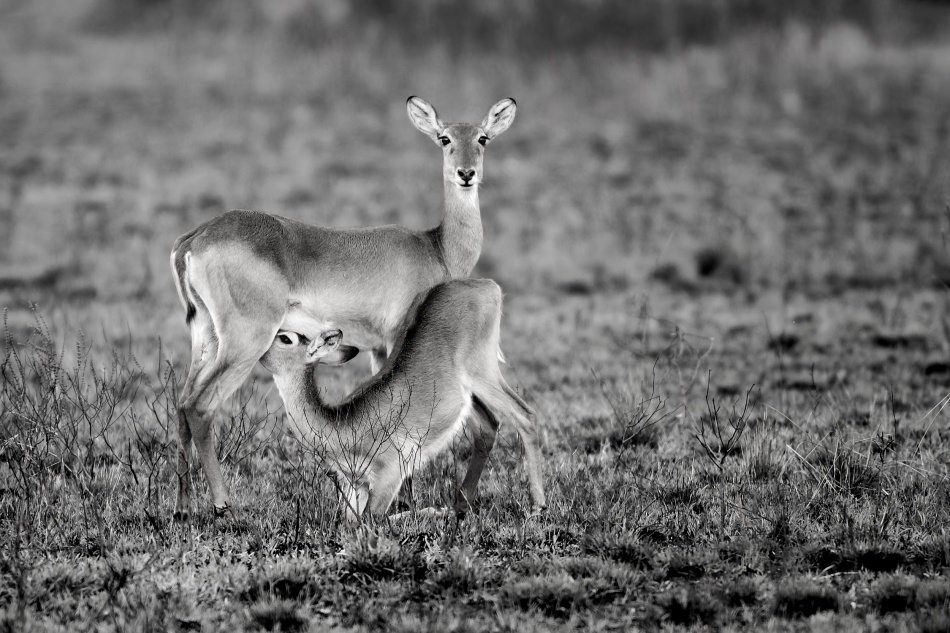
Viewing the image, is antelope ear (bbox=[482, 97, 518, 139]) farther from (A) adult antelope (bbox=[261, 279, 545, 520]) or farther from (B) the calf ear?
(B) the calf ear

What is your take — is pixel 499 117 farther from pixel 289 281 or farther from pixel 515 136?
pixel 515 136

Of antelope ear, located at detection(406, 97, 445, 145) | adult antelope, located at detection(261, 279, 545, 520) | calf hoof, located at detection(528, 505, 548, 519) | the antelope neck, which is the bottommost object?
calf hoof, located at detection(528, 505, 548, 519)

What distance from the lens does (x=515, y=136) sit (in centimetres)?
2233

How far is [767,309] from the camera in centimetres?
1312

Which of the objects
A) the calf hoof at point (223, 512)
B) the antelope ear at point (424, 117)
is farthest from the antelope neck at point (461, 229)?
the calf hoof at point (223, 512)

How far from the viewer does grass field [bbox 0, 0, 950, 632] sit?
537cm

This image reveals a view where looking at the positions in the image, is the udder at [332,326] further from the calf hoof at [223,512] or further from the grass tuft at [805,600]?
the grass tuft at [805,600]

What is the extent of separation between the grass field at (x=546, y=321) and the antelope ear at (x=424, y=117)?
233 centimetres

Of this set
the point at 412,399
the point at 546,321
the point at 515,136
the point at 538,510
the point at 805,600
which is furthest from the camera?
the point at 515,136

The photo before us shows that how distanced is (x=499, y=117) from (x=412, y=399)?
119 inches

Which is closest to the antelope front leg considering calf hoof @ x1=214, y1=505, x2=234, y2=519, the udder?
calf hoof @ x1=214, y1=505, x2=234, y2=519

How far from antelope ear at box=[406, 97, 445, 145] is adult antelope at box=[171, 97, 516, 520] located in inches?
11.4

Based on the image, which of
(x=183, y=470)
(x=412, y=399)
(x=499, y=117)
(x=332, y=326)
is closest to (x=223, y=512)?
(x=183, y=470)

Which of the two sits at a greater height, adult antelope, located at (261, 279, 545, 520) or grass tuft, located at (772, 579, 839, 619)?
adult antelope, located at (261, 279, 545, 520)
